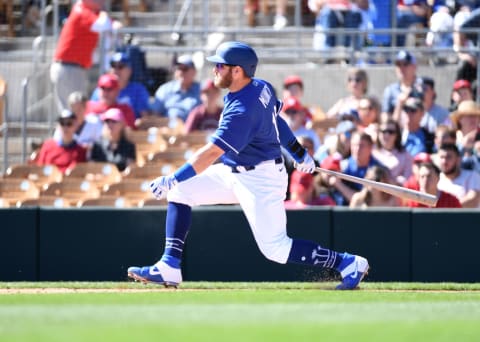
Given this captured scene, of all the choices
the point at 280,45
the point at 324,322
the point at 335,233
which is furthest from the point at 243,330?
the point at 280,45

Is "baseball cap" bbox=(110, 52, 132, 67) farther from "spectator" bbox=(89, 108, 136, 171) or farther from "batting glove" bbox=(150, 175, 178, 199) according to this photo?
"batting glove" bbox=(150, 175, 178, 199)

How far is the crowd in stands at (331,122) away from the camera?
1191 centimetres

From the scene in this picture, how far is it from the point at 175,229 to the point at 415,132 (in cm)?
480

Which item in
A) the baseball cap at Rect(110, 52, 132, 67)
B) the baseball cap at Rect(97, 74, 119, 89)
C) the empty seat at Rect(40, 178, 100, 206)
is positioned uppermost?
the baseball cap at Rect(110, 52, 132, 67)

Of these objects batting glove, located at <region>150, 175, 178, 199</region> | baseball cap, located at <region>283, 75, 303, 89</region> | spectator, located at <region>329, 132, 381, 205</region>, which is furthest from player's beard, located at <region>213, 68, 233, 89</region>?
baseball cap, located at <region>283, 75, 303, 89</region>

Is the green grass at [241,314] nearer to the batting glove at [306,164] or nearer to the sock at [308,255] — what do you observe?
the sock at [308,255]

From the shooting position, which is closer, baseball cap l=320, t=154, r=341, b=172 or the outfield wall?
the outfield wall

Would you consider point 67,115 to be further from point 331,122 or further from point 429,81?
point 429,81

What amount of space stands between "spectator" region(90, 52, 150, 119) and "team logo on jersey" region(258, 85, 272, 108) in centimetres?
573

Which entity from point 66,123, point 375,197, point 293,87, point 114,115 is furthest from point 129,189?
point 375,197

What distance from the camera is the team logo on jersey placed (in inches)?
345

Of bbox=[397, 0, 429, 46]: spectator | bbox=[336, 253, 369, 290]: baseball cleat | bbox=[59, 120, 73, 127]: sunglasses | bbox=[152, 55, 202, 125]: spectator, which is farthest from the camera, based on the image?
bbox=[397, 0, 429, 46]: spectator

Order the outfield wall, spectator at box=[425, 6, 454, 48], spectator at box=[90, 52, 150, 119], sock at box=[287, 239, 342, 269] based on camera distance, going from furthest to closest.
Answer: spectator at box=[425, 6, 454, 48] → spectator at box=[90, 52, 150, 119] → the outfield wall → sock at box=[287, 239, 342, 269]

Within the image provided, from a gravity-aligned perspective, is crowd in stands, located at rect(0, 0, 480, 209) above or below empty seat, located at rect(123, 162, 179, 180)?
above
